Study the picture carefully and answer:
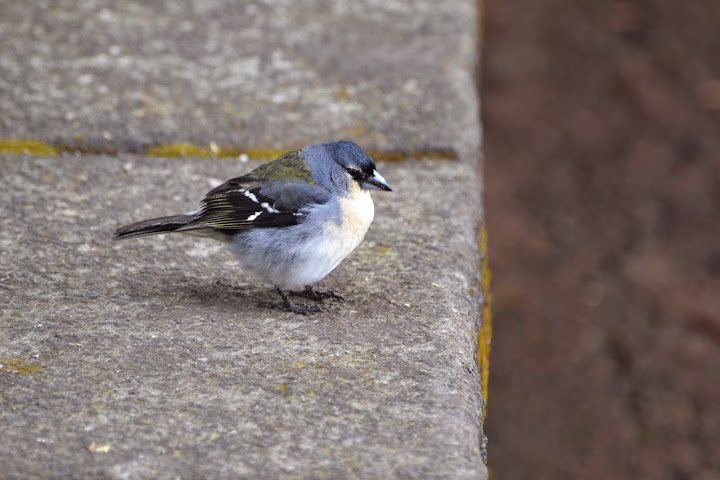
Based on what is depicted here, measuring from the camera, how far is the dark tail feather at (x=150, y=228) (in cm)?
292

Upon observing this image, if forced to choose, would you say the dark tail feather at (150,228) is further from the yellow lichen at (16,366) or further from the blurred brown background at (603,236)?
the blurred brown background at (603,236)

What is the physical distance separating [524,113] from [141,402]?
Answer: 181 inches

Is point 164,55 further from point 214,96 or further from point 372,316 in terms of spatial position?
point 372,316

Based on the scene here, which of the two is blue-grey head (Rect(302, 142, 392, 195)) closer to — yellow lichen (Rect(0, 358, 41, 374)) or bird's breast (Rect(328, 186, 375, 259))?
bird's breast (Rect(328, 186, 375, 259))

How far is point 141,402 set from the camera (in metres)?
2.23

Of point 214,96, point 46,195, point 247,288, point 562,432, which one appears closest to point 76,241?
point 46,195

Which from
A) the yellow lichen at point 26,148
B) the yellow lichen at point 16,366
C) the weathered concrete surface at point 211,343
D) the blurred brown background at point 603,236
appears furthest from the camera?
the blurred brown background at point 603,236

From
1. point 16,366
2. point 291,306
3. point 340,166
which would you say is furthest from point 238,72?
point 16,366

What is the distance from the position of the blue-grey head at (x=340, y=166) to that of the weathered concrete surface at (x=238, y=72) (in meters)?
0.75

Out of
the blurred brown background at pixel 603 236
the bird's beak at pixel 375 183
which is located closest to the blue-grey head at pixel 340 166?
the bird's beak at pixel 375 183

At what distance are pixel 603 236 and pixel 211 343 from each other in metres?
3.42

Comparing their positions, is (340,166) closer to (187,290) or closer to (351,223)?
(351,223)

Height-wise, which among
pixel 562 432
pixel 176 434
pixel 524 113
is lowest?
pixel 562 432

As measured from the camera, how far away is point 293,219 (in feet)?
9.95
